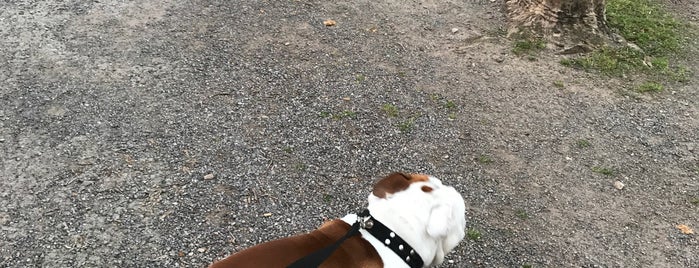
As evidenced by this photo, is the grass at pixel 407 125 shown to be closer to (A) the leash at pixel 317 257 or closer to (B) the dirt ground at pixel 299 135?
(B) the dirt ground at pixel 299 135

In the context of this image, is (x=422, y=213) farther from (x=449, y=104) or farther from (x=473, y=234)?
(x=449, y=104)

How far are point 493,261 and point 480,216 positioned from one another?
443 mm

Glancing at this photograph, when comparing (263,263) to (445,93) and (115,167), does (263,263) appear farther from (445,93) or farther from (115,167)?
(445,93)

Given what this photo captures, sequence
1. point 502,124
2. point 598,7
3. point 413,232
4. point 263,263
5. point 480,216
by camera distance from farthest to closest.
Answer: point 598,7 < point 502,124 < point 480,216 < point 413,232 < point 263,263

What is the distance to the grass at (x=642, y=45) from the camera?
6.66 meters

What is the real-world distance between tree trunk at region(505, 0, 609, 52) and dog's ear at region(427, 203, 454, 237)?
4509 millimetres

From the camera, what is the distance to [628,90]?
6.33 metres

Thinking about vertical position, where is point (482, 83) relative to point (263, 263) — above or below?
below

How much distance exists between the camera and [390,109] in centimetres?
571

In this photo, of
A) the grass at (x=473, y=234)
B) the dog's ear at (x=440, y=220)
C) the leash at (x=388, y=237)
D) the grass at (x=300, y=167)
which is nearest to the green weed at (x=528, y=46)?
the grass at (x=473, y=234)

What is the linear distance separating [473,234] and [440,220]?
4.66 feet

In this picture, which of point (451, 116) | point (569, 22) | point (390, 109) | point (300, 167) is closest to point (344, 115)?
point (390, 109)

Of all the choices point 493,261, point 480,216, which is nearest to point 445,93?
point 480,216

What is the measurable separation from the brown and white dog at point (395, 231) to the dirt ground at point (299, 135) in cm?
108
